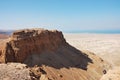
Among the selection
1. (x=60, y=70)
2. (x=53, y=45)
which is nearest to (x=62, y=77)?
(x=60, y=70)

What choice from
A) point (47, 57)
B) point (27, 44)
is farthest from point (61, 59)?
point (27, 44)

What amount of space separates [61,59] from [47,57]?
3.84 m

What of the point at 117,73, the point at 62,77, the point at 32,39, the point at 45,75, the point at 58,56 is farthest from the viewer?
the point at 58,56

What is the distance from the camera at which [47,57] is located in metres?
47.0

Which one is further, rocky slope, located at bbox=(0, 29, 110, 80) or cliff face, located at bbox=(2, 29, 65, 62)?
cliff face, located at bbox=(2, 29, 65, 62)

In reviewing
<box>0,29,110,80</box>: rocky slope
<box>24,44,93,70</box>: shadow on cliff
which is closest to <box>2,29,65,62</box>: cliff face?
<box>0,29,110,80</box>: rocky slope

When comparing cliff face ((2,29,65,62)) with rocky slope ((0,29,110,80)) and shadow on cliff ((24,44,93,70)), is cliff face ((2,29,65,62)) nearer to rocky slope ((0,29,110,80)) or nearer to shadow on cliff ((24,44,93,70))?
rocky slope ((0,29,110,80))

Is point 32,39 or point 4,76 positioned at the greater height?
point 32,39

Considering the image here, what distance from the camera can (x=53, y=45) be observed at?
53281mm

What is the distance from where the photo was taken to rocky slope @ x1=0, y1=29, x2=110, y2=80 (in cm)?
4209

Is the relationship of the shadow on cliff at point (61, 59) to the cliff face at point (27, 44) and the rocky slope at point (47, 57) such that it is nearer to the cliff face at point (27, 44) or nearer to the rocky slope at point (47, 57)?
the rocky slope at point (47, 57)

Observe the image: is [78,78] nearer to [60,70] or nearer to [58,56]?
[60,70]

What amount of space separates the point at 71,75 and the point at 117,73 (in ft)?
76.9

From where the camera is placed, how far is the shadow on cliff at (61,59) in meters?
44.0
